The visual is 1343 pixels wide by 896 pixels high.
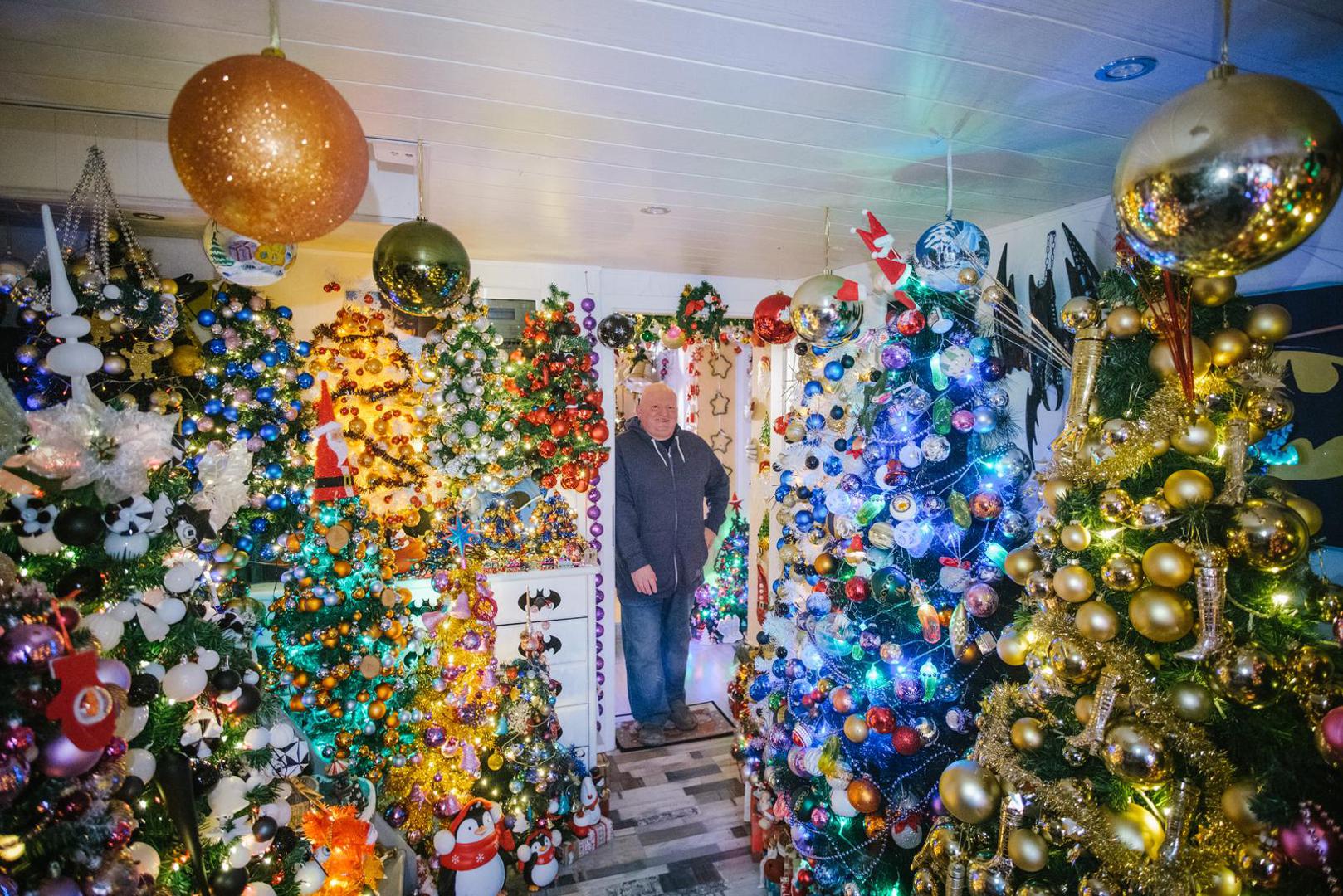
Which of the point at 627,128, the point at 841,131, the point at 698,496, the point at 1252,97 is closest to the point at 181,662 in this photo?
the point at 627,128

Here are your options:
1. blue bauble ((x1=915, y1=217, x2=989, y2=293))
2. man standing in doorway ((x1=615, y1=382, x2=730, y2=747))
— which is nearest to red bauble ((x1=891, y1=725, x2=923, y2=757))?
blue bauble ((x1=915, y1=217, x2=989, y2=293))

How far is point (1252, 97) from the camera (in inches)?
31.8

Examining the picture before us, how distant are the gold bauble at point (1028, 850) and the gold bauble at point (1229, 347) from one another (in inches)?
45.6

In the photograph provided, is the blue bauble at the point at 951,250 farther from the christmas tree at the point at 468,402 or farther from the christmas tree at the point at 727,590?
the christmas tree at the point at 727,590

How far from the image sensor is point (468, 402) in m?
3.19

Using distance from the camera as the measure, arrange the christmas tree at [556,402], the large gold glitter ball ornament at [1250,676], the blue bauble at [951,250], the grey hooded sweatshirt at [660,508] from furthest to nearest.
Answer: the grey hooded sweatshirt at [660,508]
the christmas tree at [556,402]
the blue bauble at [951,250]
the large gold glitter ball ornament at [1250,676]

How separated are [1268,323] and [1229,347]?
90 millimetres

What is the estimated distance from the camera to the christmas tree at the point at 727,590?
212 inches

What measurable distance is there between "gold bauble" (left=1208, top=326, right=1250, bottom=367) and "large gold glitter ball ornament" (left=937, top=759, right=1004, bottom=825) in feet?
3.71

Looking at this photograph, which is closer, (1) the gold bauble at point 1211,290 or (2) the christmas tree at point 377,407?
(1) the gold bauble at point 1211,290

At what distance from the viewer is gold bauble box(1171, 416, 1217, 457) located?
1.32 meters

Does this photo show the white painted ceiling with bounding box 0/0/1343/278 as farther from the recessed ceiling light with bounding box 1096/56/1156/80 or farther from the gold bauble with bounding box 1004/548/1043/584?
the gold bauble with bounding box 1004/548/1043/584

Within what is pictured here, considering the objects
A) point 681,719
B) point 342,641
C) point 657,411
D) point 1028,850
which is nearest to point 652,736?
point 681,719

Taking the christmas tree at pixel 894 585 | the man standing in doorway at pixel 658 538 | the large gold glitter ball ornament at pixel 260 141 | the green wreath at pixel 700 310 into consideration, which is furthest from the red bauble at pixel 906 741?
the green wreath at pixel 700 310
